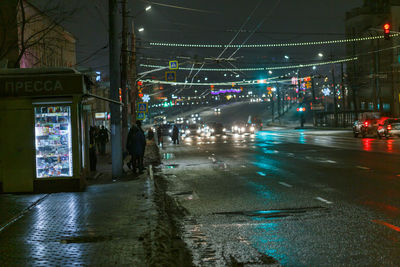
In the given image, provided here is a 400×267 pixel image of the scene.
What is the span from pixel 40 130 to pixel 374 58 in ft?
224

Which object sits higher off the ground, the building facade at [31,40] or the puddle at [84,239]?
the building facade at [31,40]

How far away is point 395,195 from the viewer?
11133 millimetres

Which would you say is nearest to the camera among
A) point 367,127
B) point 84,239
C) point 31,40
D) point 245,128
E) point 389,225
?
point 84,239

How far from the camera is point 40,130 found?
13.0 m

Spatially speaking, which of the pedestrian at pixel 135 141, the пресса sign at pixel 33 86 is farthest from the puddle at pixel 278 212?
the pedestrian at pixel 135 141

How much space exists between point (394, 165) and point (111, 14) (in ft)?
37.2

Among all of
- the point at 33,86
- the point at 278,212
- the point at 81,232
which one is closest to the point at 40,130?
the point at 33,86

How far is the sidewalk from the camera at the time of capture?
6262mm

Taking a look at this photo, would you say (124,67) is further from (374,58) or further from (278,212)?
(374,58)

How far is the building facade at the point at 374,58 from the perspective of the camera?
232ft

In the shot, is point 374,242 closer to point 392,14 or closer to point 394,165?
point 394,165


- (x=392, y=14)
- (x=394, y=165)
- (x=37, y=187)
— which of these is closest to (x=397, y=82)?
(x=392, y=14)

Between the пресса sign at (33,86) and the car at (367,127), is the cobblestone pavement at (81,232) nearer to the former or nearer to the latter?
the пресса sign at (33,86)

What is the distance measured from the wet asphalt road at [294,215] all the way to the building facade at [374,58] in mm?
52819
